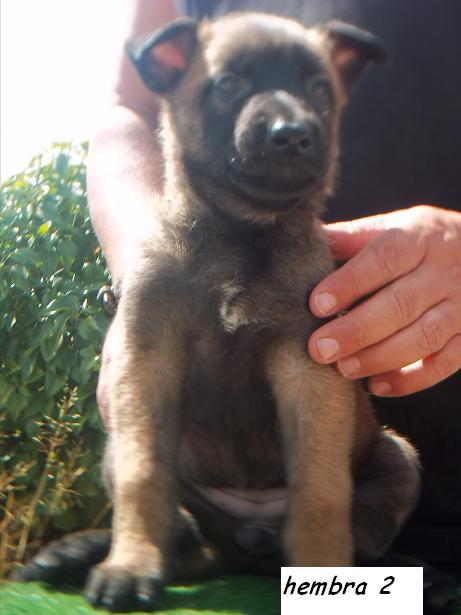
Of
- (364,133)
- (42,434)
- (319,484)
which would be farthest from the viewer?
(42,434)

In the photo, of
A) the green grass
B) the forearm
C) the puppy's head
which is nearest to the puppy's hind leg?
the green grass

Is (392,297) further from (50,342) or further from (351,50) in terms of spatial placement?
(50,342)

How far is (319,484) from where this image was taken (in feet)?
5.93

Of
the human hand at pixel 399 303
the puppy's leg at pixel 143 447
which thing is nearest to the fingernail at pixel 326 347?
the human hand at pixel 399 303

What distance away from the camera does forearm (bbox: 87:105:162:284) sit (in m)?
2.40

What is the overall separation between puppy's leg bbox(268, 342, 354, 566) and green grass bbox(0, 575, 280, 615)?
0.11 m

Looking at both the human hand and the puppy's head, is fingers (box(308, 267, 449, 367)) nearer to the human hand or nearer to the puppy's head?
the human hand

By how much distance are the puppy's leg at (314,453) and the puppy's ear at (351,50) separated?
80 cm

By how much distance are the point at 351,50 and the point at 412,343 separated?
0.82 meters

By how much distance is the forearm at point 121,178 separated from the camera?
2.40 metres

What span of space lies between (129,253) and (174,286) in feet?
0.66

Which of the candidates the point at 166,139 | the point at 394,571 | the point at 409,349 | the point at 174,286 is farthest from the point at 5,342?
the point at 394,571

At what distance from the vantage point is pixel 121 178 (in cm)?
260

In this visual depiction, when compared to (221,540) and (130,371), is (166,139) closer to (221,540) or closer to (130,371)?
(130,371)
